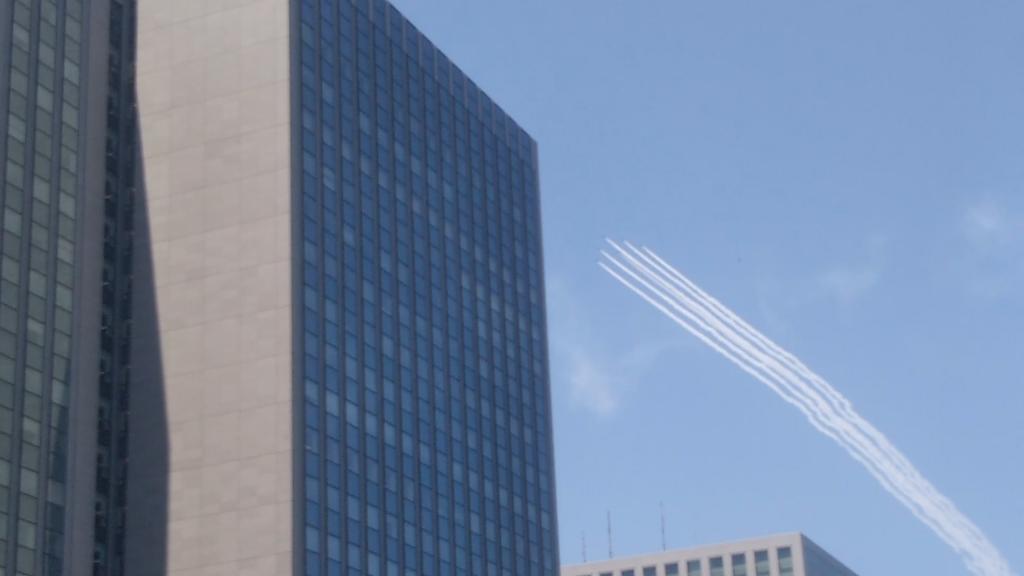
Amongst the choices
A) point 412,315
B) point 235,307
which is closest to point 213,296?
point 235,307

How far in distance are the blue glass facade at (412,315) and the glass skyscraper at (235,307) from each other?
10.0 inches

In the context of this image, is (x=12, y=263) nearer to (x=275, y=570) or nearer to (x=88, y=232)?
(x=88, y=232)

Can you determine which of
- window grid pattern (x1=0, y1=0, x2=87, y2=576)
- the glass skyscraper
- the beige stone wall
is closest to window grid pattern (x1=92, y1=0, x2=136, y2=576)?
the glass skyscraper

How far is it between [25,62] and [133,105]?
15.4 metres

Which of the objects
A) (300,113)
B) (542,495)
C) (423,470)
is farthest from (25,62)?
(542,495)

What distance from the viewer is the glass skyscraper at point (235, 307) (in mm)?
111188

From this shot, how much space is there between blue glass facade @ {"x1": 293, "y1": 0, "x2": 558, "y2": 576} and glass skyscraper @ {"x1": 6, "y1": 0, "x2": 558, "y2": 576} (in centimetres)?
25

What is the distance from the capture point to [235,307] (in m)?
121

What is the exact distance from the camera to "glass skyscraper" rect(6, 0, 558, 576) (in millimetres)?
111188

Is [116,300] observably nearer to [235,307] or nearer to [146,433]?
[235,307]

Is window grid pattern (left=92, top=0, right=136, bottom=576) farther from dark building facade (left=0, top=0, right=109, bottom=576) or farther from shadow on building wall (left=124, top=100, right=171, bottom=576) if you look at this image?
dark building facade (left=0, top=0, right=109, bottom=576)

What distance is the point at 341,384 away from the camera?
410 feet

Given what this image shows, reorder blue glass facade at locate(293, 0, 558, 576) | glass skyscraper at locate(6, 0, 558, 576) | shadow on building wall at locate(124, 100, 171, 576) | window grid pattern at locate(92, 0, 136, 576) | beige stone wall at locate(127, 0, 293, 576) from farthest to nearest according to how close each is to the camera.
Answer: blue glass facade at locate(293, 0, 558, 576)
shadow on building wall at locate(124, 100, 171, 576)
beige stone wall at locate(127, 0, 293, 576)
window grid pattern at locate(92, 0, 136, 576)
glass skyscraper at locate(6, 0, 558, 576)

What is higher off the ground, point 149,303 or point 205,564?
point 149,303
